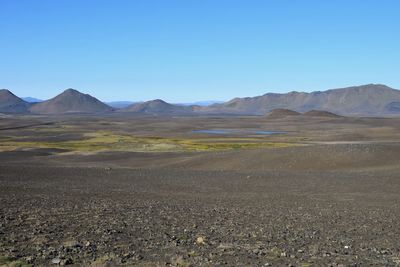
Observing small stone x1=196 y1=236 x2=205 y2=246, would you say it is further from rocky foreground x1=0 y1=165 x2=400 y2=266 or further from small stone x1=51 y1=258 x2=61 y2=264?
small stone x1=51 y1=258 x2=61 y2=264

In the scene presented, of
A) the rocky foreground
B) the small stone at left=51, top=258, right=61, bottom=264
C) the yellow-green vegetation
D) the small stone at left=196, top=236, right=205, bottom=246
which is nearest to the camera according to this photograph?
the small stone at left=51, top=258, right=61, bottom=264

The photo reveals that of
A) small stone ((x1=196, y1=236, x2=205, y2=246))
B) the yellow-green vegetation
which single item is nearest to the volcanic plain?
small stone ((x1=196, y1=236, x2=205, y2=246))

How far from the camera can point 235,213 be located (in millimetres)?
15383

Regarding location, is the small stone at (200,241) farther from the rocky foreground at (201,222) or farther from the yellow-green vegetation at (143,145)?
the yellow-green vegetation at (143,145)

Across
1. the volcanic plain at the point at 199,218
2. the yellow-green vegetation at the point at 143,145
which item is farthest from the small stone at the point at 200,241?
the yellow-green vegetation at the point at 143,145

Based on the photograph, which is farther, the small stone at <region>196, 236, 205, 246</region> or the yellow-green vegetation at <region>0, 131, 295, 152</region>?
the yellow-green vegetation at <region>0, 131, 295, 152</region>

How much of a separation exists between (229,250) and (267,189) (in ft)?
42.7

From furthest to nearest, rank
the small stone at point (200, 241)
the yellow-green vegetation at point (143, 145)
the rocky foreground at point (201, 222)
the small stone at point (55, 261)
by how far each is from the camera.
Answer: the yellow-green vegetation at point (143, 145)
the small stone at point (200, 241)
the rocky foreground at point (201, 222)
the small stone at point (55, 261)

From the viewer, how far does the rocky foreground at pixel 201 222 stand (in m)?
9.64

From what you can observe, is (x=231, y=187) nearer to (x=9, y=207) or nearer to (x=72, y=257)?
(x=9, y=207)

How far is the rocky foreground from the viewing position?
380 inches

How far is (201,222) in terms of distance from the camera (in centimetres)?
1358

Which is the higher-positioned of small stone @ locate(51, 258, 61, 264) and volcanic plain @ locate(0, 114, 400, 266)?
small stone @ locate(51, 258, 61, 264)

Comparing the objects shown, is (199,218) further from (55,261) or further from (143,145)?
(143,145)
